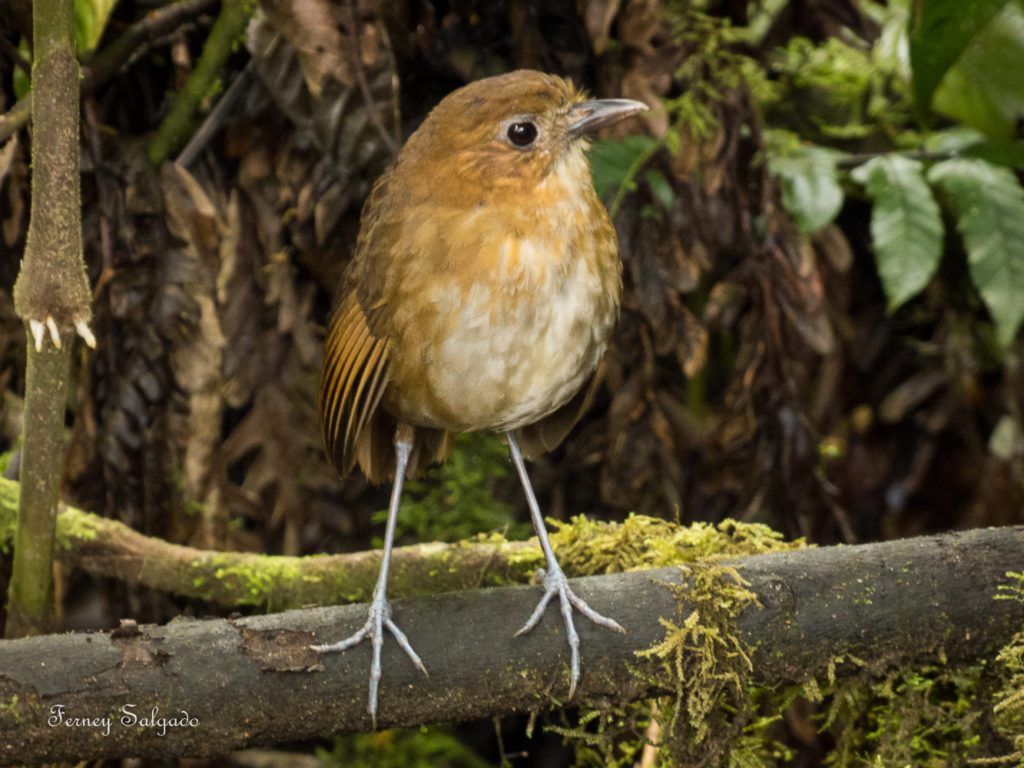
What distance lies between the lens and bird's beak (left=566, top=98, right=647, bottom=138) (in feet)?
6.32

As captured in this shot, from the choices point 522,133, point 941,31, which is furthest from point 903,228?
point 522,133

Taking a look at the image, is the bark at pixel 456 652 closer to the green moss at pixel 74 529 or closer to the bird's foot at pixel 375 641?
the bird's foot at pixel 375 641

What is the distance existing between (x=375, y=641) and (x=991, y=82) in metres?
2.30

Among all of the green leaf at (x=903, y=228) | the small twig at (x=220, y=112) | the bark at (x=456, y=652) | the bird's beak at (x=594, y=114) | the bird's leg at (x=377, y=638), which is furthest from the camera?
the small twig at (x=220, y=112)

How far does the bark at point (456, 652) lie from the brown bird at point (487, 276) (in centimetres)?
6

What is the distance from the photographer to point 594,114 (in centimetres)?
193

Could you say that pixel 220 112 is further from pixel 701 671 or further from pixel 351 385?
pixel 701 671

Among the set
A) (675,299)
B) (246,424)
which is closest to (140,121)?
(246,424)

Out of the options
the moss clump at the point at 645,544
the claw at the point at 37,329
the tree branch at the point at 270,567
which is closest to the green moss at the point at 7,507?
the tree branch at the point at 270,567

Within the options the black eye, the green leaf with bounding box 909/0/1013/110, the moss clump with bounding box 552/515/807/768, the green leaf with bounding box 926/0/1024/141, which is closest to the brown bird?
the black eye

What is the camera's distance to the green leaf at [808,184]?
2.60m

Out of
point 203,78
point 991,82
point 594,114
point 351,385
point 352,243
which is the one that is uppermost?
point 203,78

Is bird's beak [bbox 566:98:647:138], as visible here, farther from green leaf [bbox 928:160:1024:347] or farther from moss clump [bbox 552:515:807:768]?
green leaf [bbox 928:160:1024:347]

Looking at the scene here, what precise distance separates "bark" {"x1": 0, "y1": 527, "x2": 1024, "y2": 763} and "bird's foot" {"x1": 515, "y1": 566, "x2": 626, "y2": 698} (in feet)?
0.05
